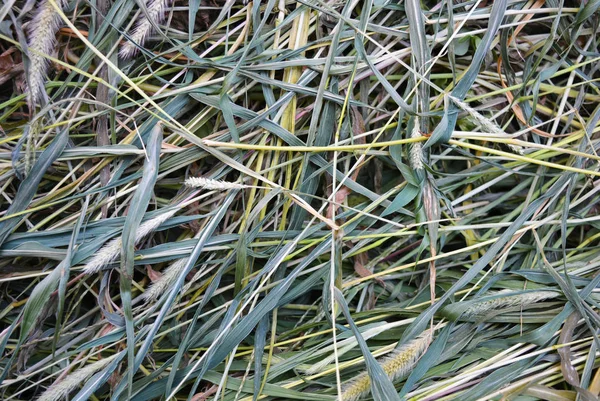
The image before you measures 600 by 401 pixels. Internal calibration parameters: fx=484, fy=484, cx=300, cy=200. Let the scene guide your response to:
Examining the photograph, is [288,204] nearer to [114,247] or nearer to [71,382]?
[114,247]

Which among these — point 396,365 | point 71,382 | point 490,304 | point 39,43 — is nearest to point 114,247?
point 71,382

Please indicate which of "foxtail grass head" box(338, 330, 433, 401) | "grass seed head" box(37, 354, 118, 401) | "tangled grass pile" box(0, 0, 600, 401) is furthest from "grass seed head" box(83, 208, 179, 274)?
"foxtail grass head" box(338, 330, 433, 401)

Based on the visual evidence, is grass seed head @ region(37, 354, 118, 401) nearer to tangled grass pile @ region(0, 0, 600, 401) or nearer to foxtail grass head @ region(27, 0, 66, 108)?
tangled grass pile @ region(0, 0, 600, 401)

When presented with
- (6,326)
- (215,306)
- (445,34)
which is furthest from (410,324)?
(6,326)

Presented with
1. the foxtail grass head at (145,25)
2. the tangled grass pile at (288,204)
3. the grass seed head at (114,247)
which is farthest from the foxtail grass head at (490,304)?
the foxtail grass head at (145,25)

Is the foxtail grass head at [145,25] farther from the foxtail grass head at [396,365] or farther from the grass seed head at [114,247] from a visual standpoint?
the foxtail grass head at [396,365]

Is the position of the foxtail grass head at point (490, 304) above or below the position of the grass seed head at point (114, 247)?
below

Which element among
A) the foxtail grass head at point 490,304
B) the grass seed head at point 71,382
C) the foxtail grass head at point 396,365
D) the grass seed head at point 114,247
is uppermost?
the grass seed head at point 114,247

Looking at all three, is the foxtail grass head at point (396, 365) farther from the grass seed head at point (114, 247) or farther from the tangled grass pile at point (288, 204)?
the grass seed head at point (114, 247)
